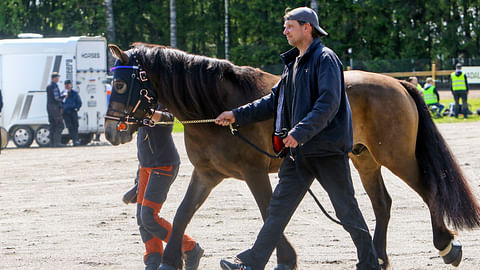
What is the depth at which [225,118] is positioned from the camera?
17.1ft

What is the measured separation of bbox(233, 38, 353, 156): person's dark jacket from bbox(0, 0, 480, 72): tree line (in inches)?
1373

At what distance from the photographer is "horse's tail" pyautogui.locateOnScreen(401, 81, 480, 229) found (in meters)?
5.89

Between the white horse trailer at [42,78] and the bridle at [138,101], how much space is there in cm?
1423

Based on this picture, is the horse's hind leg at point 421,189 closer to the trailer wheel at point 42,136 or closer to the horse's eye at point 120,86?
the horse's eye at point 120,86

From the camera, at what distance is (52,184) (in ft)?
37.8

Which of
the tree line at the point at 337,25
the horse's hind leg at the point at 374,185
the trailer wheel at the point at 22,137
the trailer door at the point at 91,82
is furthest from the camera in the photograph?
the tree line at the point at 337,25

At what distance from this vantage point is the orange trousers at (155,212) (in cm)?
562

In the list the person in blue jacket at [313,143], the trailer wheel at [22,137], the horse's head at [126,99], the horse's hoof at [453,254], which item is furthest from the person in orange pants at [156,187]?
the trailer wheel at [22,137]

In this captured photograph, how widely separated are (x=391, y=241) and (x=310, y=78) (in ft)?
9.34

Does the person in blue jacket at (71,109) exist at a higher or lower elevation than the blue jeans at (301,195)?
lower

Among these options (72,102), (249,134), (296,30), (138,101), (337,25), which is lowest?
(72,102)

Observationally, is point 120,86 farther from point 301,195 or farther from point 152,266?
point 301,195

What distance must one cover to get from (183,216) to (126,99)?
105 cm

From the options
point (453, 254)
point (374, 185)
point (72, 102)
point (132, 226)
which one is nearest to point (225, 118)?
point (374, 185)
